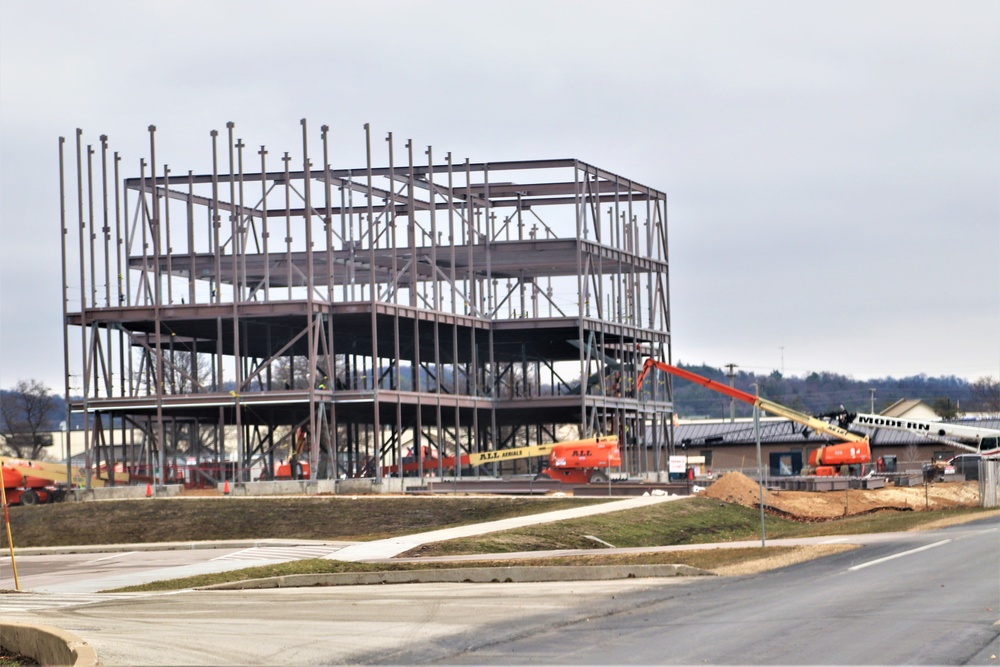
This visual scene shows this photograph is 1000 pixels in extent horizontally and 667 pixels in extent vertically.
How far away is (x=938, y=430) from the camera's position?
80.1 m

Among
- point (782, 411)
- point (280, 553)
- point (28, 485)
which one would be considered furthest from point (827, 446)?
point (28, 485)

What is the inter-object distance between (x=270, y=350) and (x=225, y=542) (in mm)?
31600

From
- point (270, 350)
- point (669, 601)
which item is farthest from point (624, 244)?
point (669, 601)

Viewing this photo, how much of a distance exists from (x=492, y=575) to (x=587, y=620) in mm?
8203

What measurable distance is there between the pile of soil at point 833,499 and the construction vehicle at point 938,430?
14.3 meters

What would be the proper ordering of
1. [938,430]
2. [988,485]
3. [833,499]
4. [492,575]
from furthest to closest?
[938,430] → [833,499] → [988,485] → [492,575]

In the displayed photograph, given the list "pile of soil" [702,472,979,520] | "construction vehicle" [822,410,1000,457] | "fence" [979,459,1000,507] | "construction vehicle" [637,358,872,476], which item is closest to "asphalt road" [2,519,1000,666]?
"fence" [979,459,1000,507]

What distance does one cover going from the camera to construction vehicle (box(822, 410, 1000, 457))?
258ft

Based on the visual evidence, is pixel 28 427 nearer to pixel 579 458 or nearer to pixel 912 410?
pixel 579 458

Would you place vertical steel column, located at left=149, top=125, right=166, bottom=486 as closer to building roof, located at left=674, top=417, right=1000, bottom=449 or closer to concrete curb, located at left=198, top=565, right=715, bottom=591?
concrete curb, located at left=198, top=565, right=715, bottom=591

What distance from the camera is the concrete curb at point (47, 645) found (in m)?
16.6

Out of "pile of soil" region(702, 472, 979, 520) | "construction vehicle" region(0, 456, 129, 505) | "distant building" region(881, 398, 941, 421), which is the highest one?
"distant building" region(881, 398, 941, 421)

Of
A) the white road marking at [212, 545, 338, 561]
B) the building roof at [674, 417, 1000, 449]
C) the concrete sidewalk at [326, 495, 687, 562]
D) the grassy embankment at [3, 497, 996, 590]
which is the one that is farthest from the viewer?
the building roof at [674, 417, 1000, 449]

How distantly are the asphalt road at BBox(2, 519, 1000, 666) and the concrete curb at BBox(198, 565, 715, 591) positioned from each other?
0.93m
